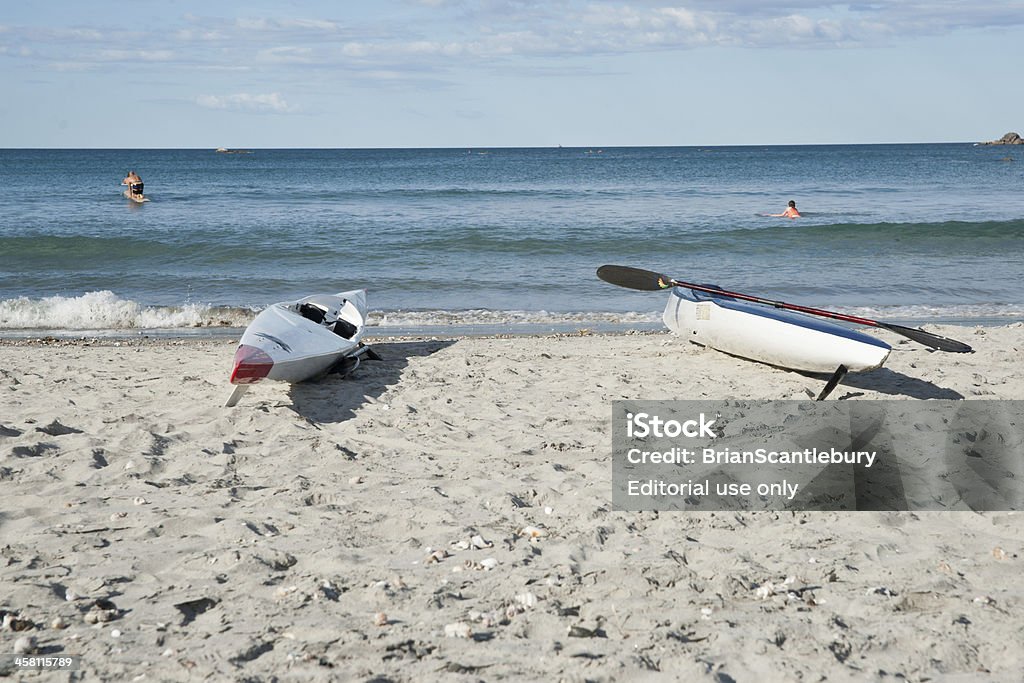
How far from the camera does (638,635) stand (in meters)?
3.81

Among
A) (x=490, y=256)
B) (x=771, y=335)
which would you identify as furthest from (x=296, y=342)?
(x=490, y=256)

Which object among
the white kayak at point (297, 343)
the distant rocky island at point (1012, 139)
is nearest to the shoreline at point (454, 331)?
the white kayak at point (297, 343)

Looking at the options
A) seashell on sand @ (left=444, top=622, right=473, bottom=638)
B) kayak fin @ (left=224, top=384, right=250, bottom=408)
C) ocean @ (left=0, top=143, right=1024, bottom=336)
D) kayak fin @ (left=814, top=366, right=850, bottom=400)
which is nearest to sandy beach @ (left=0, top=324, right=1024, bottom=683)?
seashell on sand @ (left=444, top=622, right=473, bottom=638)

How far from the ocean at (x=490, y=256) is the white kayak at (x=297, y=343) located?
8.53ft

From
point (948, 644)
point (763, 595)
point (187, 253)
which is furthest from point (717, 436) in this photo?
point (187, 253)

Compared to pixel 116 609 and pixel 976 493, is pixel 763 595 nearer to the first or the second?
pixel 976 493

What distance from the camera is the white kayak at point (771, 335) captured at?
25.3 feet

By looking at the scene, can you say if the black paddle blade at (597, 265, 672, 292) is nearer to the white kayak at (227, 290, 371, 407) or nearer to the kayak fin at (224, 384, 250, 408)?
the white kayak at (227, 290, 371, 407)

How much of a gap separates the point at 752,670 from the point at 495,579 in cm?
134

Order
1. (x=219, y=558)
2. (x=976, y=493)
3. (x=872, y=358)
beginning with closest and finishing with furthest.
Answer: (x=219, y=558)
(x=976, y=493)
(x=872, y=358)

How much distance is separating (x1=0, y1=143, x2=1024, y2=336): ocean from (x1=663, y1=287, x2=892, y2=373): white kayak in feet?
9.67

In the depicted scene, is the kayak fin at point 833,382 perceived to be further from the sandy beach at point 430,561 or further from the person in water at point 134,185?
the person in water at point 134,185

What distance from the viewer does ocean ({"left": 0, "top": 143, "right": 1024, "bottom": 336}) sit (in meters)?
13.3

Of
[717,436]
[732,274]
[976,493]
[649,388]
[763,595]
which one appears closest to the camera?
[763,595]
